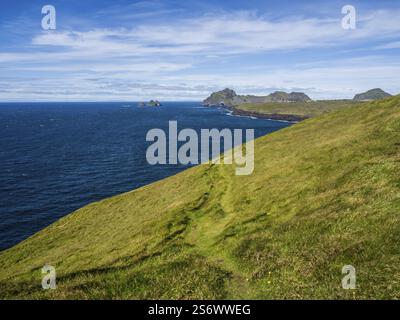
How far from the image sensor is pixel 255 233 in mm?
31109

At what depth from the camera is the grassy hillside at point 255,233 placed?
21781mm

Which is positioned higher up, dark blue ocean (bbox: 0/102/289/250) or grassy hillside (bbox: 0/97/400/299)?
grassy hillside (bbox: 0/97/400/299)

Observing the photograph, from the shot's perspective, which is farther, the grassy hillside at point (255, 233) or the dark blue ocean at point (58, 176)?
the dark blue ocean at point (58, 176)

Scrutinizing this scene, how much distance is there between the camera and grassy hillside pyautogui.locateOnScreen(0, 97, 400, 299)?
21.8 m

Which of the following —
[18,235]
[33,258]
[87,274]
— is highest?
[87,274]

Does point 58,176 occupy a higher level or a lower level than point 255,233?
lower

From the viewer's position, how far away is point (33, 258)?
1750 inches

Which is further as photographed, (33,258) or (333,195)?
(33,258)

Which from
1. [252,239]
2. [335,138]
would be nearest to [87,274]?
[252,239]

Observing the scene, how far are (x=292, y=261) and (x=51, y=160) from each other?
12449 centimetres

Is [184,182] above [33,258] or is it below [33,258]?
above

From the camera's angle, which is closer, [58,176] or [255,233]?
[255,233]

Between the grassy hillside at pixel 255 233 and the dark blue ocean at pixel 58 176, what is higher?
the grassy hillside at pixel 255 233
